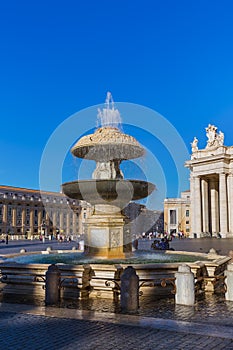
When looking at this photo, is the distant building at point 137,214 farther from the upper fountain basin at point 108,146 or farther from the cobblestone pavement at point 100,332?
the cobblestone pavement at point 100,332

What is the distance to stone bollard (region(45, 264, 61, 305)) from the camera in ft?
27.1

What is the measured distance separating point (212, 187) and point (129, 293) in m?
58.5

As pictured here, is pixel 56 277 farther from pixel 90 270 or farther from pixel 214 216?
pixel 214 216

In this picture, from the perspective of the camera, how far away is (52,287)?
8266 millimetres

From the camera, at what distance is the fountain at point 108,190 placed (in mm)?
12148

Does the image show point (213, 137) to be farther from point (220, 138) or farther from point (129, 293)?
point (129, 293)

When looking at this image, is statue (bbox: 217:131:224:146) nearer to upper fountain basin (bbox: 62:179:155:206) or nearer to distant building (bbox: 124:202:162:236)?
distant building (bbox: 124:202:162:236)

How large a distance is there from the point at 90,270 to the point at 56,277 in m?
1.04

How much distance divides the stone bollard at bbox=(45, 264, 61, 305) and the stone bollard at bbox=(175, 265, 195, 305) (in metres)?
2.57

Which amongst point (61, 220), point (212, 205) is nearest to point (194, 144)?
point (212, 205)

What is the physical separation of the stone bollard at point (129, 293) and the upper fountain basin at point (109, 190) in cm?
A: 447

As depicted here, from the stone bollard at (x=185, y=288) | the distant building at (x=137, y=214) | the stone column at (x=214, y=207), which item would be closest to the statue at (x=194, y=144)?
the stone column at (x=214, y=207)

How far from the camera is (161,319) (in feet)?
22.6

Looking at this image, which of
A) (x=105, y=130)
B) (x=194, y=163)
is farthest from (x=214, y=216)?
(x=105, y=130)
